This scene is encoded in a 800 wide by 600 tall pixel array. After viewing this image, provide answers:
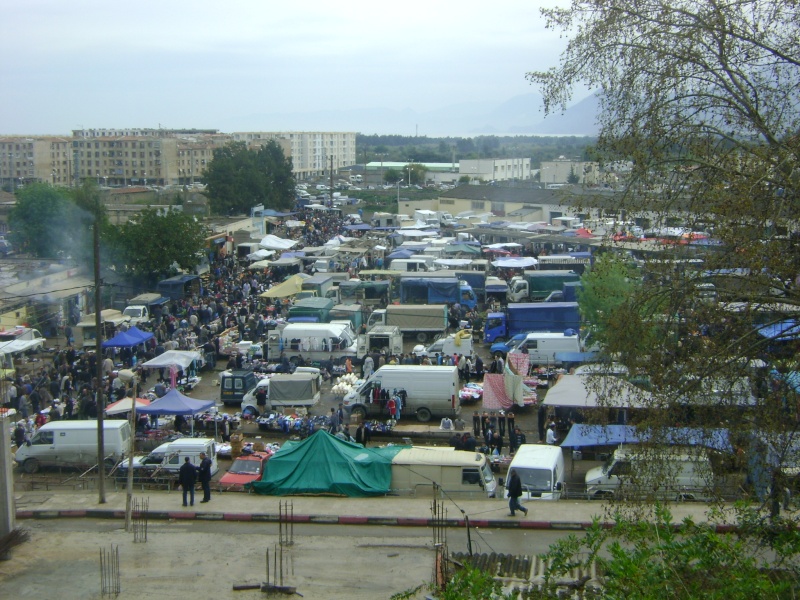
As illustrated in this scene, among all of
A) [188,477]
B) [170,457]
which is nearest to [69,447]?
[170,457]

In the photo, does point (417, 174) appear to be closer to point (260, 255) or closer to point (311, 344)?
point (260, 255)

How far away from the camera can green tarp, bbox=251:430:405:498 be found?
34.5 ft

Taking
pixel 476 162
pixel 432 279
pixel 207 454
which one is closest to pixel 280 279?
pixel 432 279

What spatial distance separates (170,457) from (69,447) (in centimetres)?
185

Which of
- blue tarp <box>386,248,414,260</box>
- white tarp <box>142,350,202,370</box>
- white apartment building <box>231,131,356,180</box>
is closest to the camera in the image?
white tarp <box>142,350,202,370</box>

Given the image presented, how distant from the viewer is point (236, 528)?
379 inches

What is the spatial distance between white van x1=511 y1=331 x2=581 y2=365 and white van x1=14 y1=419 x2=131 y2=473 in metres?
8.60

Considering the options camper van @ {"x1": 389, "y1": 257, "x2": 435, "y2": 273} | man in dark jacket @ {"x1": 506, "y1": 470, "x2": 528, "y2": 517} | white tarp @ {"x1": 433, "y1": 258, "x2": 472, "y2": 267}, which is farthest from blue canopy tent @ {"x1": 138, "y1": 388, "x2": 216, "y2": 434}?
white tarp @ {"x1": 433, "y1": 258, "x2": 472, "y2": 267}

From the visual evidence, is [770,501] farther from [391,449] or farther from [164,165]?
[164,165]

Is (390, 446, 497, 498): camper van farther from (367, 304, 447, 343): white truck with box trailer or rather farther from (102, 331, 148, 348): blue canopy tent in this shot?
(367, 304, 447, 343): white truck with box trailer

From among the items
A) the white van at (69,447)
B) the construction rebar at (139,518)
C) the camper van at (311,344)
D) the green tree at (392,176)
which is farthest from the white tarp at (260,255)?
the green tree at (392,176)

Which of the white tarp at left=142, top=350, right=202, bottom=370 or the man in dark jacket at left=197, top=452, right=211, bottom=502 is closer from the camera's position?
the man in dark jacket at left=197, top=452, right=211, bottom=502

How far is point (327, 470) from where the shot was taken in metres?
10.6

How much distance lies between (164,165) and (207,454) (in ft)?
249
